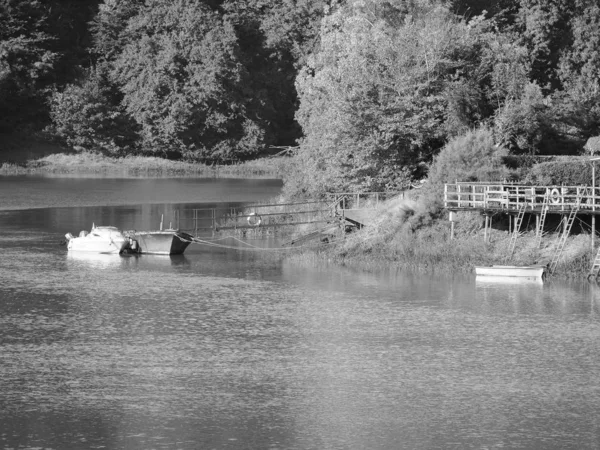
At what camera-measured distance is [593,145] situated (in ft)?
184

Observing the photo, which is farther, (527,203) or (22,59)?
(22,59)

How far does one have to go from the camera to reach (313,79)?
63.8 metres

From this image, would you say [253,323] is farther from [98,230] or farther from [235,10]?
[235,10]

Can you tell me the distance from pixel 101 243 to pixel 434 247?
15.1 meters

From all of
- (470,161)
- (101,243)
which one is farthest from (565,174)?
(101,243)

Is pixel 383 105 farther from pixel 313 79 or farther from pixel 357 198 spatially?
pixel 313 79

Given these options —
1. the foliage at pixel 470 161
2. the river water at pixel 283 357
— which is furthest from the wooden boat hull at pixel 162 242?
the foliage at pixel 470 161

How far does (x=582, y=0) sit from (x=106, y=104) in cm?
5097

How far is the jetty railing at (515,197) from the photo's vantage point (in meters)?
45.6

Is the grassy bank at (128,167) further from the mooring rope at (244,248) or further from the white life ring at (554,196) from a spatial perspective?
the white life ring at (554,196)

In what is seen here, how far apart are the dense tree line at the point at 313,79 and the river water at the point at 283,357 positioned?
1071 centimetres

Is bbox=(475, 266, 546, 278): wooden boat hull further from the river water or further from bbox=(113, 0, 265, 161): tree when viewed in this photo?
bbox=(113, 0, 265, 161): tree

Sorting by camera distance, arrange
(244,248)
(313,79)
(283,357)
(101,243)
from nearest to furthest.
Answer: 1. (283,357)
2. (101,243)
3. (244,248)
4. (313,79)

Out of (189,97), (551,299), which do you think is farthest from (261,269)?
(189,97)
